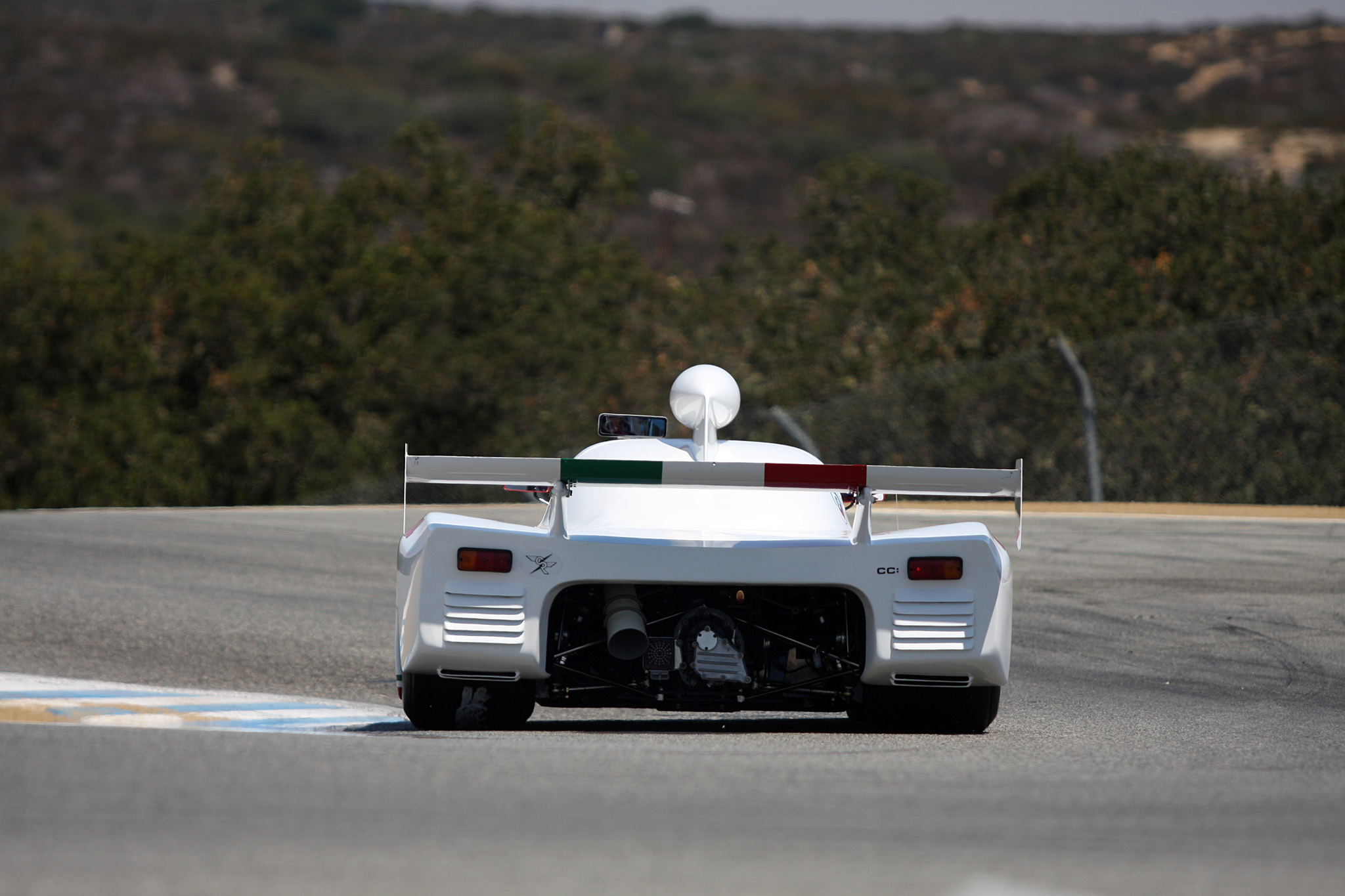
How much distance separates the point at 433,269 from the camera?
4081 cm

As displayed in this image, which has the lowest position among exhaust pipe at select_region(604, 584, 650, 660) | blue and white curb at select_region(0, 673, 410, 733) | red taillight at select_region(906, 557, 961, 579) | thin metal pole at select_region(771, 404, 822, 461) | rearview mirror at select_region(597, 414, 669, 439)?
thin metal pole at select_region(771, 404, 822, 461)

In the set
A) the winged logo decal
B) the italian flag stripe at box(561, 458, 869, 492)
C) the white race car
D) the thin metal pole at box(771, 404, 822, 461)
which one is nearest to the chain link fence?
the thin metal pole at box(771, 404, 822, 461)

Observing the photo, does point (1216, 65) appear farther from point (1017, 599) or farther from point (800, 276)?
point (1017, 599)

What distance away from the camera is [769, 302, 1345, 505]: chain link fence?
58.3ft

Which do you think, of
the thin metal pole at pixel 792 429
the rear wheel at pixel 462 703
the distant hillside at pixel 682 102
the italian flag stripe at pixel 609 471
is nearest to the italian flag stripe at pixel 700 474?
the italian flag stripe at pixel 609 471

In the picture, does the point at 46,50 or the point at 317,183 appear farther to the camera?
the point at 46,50

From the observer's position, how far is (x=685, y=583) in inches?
246

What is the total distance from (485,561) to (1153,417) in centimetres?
1355

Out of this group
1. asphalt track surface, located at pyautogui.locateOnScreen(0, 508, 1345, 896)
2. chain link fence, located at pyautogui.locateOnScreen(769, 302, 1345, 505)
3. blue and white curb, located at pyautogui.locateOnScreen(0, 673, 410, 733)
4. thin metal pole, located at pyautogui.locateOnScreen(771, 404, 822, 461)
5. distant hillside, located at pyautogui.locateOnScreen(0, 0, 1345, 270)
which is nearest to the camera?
asphalt track surface, located at pyautogui.locateOnScreen(0, 508, 1345, 896)

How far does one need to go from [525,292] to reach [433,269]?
3.41 metres

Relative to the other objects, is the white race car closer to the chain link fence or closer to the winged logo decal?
the winged logo decal

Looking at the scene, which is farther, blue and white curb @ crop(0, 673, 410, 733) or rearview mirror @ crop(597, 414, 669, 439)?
rearview mirror @ crop(597, 414, 669, 439)

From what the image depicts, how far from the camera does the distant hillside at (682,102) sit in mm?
125312

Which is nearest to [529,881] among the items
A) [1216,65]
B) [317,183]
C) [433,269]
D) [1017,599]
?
[1017,599]
